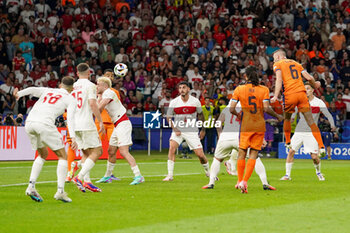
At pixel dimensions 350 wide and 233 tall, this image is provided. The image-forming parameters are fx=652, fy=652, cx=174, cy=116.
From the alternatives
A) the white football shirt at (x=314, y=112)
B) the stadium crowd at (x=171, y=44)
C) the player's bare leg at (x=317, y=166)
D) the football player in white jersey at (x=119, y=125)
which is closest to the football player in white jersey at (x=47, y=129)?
the football player in white jersey at (x=119, y=125)

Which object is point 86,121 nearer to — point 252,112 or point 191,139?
point 252,112

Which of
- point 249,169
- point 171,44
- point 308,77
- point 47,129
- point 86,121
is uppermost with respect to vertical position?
point 171,44

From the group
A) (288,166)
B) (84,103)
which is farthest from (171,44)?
(84,103)

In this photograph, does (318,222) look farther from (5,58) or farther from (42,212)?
(5,58)

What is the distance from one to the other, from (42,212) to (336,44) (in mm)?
25177

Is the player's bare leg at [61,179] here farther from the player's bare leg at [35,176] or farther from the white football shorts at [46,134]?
the player's bare leg at [35,176]

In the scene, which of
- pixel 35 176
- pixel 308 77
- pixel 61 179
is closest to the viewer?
pixel 61 179

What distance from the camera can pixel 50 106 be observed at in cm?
1097

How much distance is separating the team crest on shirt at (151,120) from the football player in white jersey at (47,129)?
1668cm

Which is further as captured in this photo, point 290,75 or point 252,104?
point 290,75

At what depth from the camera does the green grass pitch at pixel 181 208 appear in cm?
833

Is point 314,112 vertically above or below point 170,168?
above

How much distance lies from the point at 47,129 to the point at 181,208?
8.58 ft

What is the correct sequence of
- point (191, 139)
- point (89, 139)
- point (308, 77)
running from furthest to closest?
1. point (191, 139)
2. point (308, 77)
3. point (89, 139)
